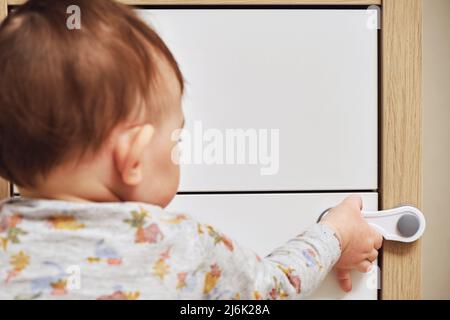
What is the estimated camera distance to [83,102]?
653 millimetres

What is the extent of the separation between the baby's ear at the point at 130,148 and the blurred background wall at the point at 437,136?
1.63ft

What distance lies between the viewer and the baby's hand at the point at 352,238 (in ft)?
2.75

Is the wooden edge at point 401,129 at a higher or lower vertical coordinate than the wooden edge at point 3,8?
lower

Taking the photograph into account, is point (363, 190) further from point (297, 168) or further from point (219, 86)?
point (219, 86)

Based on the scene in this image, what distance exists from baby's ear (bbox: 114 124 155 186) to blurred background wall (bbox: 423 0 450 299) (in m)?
0.50

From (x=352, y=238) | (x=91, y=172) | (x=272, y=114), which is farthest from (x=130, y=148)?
(x=352, y=238)

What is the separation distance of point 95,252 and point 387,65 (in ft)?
1.71

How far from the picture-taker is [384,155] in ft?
2.87

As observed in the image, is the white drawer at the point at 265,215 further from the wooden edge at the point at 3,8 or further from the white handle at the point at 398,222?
the wooden edge at the point at 3,8

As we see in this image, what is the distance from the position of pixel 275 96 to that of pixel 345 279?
30 cm

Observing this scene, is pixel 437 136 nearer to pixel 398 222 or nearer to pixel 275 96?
pixel 398 222

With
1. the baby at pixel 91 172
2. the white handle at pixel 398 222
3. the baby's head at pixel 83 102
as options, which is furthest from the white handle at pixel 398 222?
the baby's head at pixel 83 102

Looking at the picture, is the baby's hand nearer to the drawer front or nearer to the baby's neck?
the drawer front
